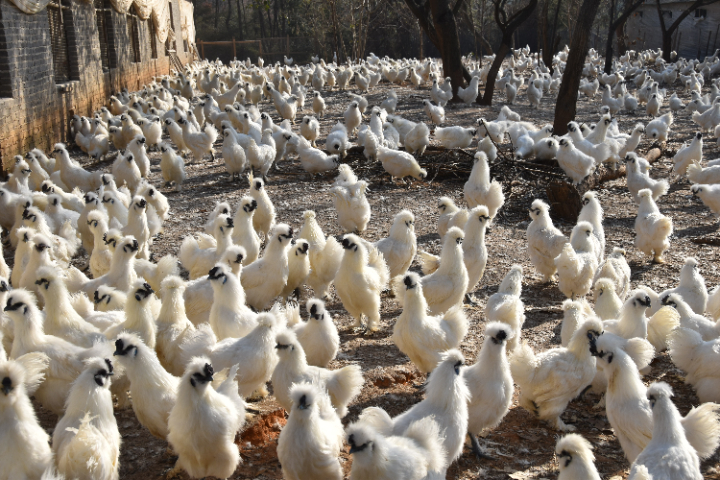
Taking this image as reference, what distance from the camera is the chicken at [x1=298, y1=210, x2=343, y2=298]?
5863mm

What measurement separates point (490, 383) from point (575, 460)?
2.74 feet

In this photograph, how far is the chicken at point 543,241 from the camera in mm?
6355

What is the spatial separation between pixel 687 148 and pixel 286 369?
29.8 ft

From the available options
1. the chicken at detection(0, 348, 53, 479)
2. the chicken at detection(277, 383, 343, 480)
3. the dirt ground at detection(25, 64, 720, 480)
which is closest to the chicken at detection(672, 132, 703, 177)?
the dirt ground at detection(25, 64, 720, 480)

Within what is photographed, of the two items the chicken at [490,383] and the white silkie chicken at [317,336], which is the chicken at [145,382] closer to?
the white silkie chicken at [317,336]

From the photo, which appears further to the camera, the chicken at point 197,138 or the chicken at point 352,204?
the chicken at point 197,138

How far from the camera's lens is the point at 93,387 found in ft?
10.6

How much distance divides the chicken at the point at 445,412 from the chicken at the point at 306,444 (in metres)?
0.26

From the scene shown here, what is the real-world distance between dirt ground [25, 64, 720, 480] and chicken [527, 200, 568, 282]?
0.27 meters

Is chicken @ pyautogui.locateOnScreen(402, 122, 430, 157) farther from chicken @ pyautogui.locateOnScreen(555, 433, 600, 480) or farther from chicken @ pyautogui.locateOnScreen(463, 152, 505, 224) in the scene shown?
chicken @ pyautogui.locateOnScreen(555, 433, 600, 480)

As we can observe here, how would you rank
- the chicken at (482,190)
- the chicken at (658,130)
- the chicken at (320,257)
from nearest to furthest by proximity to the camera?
the chicken at (320,257) → the chicken at (482,190) → the chicken at (658,130)

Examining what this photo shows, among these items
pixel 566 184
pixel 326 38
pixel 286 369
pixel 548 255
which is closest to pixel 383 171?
pixel 566 184

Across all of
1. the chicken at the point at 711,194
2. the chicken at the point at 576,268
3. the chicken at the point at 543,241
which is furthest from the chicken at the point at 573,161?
the chicken at the point at 576,268

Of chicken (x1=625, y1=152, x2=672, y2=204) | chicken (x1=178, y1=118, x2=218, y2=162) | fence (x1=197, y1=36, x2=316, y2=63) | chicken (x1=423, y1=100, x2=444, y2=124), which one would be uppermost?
fence (x1=197, y1=36, x2=316, y2=63)
